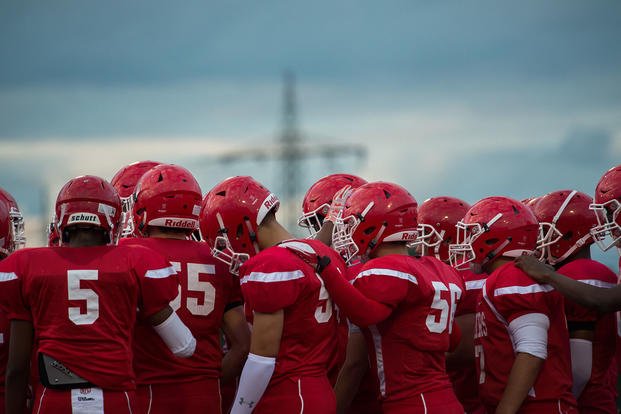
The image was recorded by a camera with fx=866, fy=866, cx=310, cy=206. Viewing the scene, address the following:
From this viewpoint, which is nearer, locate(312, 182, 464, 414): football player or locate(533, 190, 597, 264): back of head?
locate(312, 182, 464, 414): football player

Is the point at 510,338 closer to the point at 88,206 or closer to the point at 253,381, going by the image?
the point at 253,381

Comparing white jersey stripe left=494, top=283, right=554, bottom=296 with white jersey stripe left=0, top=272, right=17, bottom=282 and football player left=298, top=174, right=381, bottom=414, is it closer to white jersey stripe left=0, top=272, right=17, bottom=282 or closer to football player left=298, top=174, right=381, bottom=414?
football player left=298, top=174, right=381, bottom=414

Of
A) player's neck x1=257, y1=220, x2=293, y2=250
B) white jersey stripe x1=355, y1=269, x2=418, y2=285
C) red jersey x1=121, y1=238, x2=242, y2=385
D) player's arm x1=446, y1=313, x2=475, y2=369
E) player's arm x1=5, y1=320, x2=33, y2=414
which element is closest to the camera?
player's arm x1=5, y1=320, x2=33, y2=414

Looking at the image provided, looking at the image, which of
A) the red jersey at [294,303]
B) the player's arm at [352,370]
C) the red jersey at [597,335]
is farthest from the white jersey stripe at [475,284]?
the red jersey at [294,303]

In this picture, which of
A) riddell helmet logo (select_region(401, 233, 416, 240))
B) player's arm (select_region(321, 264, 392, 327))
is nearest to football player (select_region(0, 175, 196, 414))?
player's arm (select_region(321, 264, 392, 327))

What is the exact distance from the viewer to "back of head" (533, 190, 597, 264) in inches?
282

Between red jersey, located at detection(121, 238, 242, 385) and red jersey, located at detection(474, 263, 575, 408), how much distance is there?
1.85 meters

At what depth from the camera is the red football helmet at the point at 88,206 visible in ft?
18.1

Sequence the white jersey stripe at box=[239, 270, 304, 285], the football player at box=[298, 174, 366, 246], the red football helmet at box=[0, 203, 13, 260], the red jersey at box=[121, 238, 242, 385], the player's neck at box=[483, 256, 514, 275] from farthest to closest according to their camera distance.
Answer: the football player at box=[298, 174, 366, 246] → the red football helmet at box=[0, 203, 13, 260] → the player's neck at box=[483, 256, 514, 275] → the red jersey at box=[121, 238, 242, 385] → the white jersey stripe at box=[239, 270, 304, 285]

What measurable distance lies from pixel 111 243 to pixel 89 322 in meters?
0.65

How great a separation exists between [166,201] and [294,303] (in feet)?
5.18

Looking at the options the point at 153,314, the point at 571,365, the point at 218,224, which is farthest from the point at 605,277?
the point at 153,314

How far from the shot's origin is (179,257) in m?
6.21

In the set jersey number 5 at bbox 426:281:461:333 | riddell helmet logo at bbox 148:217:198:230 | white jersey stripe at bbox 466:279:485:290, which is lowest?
white jersey stripe at bbox 466:279:485:290
